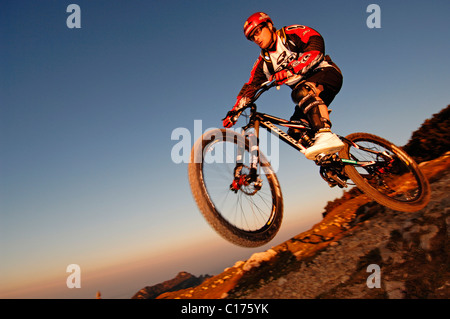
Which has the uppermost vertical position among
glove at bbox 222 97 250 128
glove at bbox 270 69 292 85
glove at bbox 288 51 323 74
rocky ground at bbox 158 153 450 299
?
glove at bbox 288 51 323 74

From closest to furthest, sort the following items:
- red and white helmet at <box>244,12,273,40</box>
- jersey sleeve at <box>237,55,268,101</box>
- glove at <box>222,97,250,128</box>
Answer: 1. red and white helmet at <box>244,12,273,40</box>
2. glove at <box>222,97,250,128</box>
3. jersey sleeve at <box>237,55,268,101</box>

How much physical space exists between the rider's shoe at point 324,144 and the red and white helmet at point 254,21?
1928 mm

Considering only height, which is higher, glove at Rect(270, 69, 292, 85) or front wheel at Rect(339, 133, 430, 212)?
glove at Rect(270, 69, 292, 85)

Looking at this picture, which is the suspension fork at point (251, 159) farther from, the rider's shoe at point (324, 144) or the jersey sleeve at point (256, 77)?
the rider's shoe at point (324, 144)

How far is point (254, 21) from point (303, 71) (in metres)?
1.09

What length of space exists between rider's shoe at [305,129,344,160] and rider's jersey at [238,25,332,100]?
98 cm

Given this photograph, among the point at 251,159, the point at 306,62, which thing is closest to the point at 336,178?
the point at 251,159

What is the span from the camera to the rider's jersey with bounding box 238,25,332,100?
11.7 feet

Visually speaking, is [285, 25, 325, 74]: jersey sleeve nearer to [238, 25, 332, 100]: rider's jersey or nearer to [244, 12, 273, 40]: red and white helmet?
[238, 25, 332, 100]: rider's jersey

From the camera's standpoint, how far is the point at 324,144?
346 cm

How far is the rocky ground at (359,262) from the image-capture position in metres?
2.76

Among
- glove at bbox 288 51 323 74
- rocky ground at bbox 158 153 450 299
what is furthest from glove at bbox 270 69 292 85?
rocky ground at bbox 158 153 450 299

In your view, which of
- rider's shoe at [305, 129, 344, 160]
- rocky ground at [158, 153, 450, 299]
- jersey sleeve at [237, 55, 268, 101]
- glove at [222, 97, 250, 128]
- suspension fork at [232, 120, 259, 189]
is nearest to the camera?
rocky ground at [158, 153, 450, 299]
